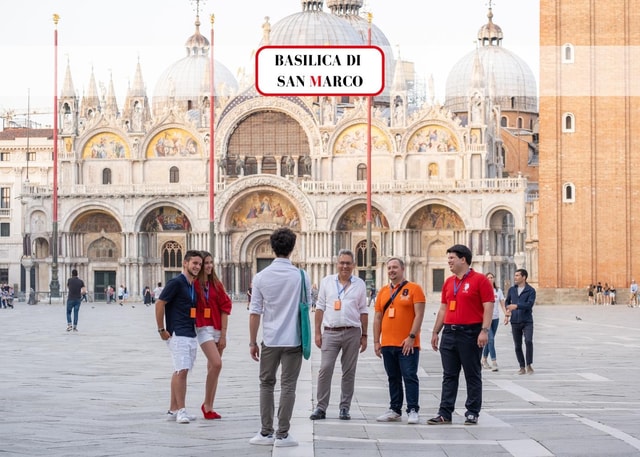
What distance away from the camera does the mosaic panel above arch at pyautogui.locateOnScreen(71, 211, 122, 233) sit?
227 feet

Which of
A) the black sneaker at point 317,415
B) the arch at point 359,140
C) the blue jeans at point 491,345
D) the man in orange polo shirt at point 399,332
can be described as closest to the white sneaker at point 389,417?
the man in orange polo shirt at point 399,332

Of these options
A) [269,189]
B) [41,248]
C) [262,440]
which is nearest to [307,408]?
[262,440]

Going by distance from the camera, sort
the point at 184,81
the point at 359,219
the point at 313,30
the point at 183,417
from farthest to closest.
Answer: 1. the point at 184,81
2. the point at 313,30
3. the point at 359,219
4. the point at 183,417

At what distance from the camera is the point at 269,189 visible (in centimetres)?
6669

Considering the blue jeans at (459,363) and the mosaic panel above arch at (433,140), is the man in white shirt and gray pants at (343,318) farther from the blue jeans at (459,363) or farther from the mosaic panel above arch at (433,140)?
the mosaic panel above arch at (433,140)

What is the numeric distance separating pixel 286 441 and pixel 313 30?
6690cm

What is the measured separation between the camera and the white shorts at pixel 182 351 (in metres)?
12.6

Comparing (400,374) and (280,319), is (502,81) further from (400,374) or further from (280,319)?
(280,319)

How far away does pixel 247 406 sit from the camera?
45.7ft

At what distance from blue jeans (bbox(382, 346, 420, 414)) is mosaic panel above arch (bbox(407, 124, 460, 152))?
5298 cm

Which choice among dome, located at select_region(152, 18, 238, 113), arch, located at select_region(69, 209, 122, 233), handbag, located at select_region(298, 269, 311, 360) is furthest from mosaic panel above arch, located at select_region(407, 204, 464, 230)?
handbag, located at select_region(298, 269, 311, 360)

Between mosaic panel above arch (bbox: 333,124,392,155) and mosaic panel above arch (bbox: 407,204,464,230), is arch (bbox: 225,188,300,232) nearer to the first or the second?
mosaic panel above arch (bbox: 333,124,392,155)

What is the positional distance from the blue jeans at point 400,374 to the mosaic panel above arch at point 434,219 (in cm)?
5198

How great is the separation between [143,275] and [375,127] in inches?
537
